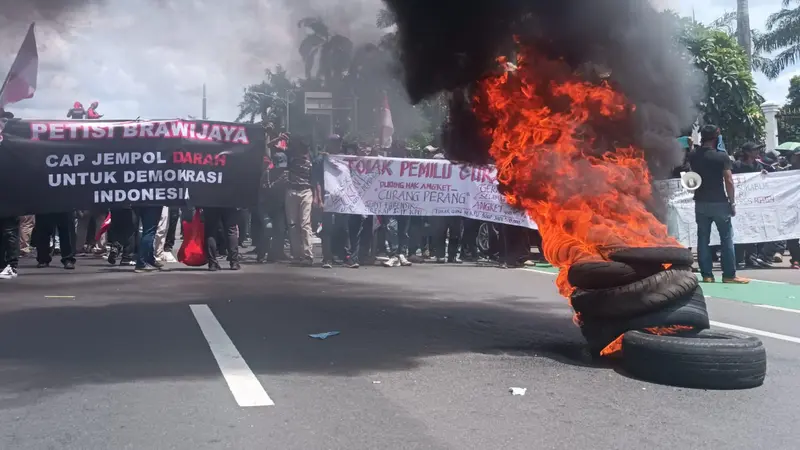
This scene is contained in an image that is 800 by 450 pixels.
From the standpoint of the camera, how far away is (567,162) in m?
6.75

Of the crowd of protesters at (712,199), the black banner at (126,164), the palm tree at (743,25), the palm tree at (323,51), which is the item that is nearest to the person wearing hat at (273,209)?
the black banner at (126,164)

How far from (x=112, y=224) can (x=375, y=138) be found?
4.71 metres

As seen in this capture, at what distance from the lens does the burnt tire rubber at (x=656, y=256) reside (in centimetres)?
552

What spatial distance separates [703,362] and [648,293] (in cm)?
60

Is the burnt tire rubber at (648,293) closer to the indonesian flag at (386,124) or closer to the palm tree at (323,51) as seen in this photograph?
the palm tree at (323,51)

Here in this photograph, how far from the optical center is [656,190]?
788 cm

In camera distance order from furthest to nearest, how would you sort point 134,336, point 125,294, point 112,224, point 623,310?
point 112,224 → point 125,294 → point 134,336 → point 623,310

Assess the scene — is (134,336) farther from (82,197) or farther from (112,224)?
(112,224)

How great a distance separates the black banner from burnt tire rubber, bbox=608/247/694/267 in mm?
8220

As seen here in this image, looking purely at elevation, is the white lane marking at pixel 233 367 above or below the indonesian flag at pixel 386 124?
below

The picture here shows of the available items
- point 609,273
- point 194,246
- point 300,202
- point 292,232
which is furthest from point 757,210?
point 609,273

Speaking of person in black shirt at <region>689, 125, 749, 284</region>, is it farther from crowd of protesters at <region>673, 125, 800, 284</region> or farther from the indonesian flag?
the indonesian flag

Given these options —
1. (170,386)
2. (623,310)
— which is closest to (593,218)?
(623,310)

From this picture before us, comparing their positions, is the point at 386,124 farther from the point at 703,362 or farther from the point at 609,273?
the point at 703,362
